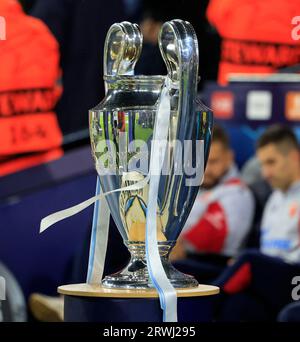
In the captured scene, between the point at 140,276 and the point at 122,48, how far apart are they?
1.06 ft

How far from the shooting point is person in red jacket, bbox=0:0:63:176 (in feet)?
9.19

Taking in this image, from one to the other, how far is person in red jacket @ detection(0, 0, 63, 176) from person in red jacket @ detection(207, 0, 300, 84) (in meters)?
0.48

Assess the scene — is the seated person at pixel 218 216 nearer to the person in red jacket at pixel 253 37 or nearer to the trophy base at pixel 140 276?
the person in red jacket at pixel 253 37

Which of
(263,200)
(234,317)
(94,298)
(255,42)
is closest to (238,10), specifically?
(255,42)

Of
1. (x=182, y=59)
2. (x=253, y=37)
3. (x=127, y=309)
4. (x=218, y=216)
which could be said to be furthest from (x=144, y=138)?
(x=218, y=216)

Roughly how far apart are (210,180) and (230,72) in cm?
35

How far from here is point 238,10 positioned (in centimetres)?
312

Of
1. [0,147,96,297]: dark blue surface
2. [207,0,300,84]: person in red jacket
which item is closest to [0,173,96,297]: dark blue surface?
[0,147,96,297]: dark blue surface

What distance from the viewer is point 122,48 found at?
1525mm

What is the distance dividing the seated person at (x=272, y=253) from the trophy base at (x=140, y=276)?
1.33 m

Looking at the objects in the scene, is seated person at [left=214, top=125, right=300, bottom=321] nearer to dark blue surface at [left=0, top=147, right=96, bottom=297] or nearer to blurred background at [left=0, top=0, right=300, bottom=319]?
blurred background at [left=0, top=0, right=300, bottom=319]

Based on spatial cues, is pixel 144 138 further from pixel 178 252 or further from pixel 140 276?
pixel 178 252

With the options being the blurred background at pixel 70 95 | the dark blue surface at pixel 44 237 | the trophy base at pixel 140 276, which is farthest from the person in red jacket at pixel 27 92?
the trophy base at pixel 140 276

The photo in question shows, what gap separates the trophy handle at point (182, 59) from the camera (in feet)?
4.76
